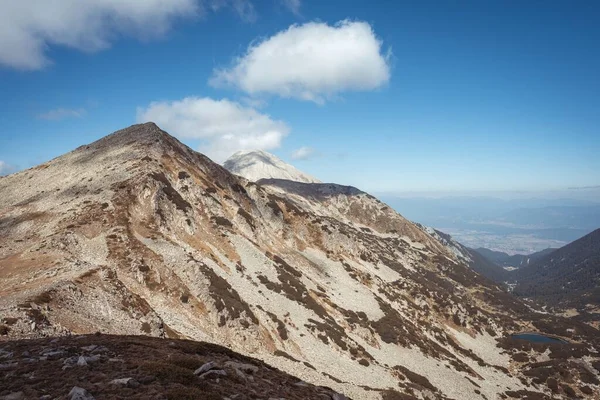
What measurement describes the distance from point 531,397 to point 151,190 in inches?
3409

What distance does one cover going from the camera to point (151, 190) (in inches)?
2357

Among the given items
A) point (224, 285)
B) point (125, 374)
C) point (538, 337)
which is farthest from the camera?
point (538, 337)

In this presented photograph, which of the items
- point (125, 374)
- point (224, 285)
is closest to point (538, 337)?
point (224, 285)

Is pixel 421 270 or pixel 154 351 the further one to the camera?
pixel 421 270

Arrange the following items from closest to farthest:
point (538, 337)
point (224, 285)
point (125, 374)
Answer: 1. point (125, 374)
2. point (224, 285)
3. point (538, 337)

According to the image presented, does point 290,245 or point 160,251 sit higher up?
point 160,251

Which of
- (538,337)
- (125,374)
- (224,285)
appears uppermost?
(125,374)

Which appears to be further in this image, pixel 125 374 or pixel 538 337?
pixel 538 337

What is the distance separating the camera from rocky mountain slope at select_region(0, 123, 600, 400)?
32.4m

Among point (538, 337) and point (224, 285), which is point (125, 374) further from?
point (538, 337)

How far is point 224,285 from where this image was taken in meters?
48.0

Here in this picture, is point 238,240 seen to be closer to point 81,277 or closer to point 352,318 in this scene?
point 352,318

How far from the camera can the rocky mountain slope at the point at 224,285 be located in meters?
32.4

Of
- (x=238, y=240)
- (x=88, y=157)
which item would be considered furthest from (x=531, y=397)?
(x=88, y=157)
